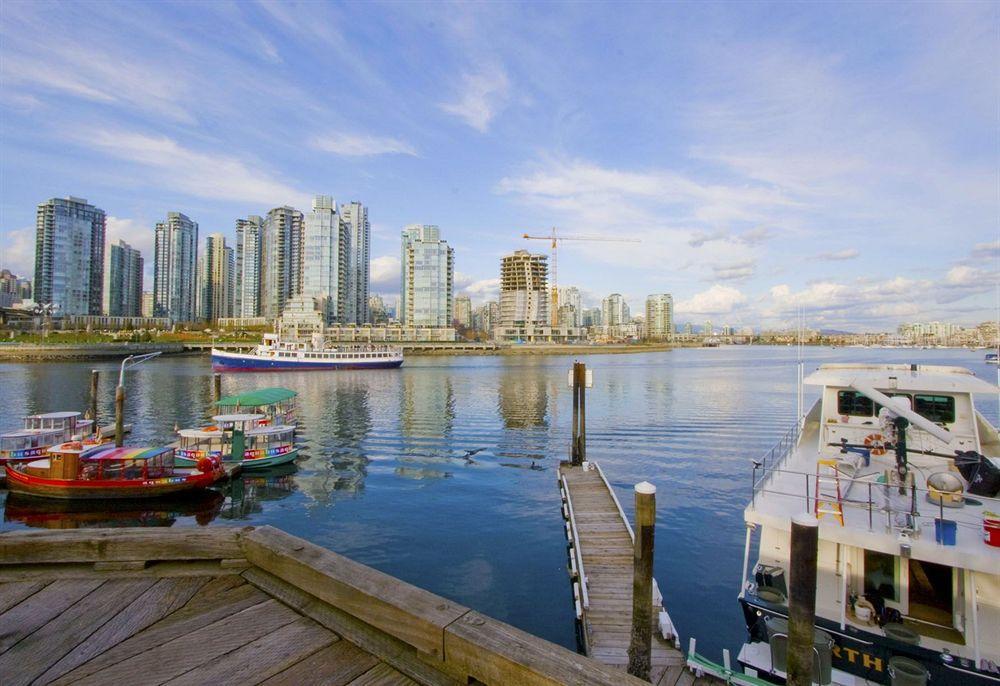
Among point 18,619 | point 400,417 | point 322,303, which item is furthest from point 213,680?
point 322,303

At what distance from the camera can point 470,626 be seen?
8.67ft

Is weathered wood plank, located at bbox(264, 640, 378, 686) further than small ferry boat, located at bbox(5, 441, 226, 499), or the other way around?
small ferry boat, located at bbox(5, 441, 226, 499)

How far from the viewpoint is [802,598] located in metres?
7.36

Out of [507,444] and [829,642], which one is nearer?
[829,642]

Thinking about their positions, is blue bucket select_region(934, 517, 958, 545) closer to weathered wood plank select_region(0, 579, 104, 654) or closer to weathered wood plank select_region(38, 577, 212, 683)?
weathered wood plank select_region(38, 577, 212, 683)

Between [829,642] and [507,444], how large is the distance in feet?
90.8

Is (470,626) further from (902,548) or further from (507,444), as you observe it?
(507,444)

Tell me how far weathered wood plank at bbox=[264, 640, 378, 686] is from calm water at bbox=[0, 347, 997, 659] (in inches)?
474

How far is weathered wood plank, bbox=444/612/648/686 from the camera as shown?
228 centimetres

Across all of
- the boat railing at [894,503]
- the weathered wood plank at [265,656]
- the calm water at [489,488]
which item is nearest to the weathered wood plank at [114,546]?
the weathered wood plank at [265,656]

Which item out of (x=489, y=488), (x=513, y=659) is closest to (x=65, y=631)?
(x=513, y=659)

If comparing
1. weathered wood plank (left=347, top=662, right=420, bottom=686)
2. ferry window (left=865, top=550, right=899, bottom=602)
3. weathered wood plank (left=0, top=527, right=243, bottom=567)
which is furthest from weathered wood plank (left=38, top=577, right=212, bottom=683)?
ferry window (left=865, top=550, right=899, bottom=602)

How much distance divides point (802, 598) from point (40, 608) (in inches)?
330

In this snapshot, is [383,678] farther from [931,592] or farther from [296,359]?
[296,359]
